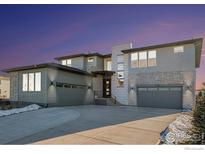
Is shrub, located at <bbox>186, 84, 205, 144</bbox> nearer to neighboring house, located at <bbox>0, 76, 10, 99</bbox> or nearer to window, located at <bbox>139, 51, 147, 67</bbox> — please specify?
window, located at <bbox>139, 51, 147, 67</bbox>

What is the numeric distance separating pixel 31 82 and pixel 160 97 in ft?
32.2

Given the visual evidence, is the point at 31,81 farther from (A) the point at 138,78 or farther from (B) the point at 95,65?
(A) the point at 138,78

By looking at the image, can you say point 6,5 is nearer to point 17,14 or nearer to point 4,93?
point 17,14

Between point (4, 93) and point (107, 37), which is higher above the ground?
point (107, 37)

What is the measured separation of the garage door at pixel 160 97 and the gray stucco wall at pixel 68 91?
474cm

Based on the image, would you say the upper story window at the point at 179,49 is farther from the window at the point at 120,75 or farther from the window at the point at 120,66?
the window at the point at 120,75

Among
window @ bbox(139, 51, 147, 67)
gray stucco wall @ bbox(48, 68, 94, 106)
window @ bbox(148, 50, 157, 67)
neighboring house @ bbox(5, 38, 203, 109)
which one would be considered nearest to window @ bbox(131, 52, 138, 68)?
neighboring house @ bbox(5, 38, 203, 109)

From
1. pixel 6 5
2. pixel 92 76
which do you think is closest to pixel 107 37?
pixel 6 5

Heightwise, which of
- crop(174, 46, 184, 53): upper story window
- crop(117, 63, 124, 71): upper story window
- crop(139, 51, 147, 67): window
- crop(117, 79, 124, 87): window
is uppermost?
crop(174, 46, 184, 53): upper story window

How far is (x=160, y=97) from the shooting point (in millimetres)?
12242

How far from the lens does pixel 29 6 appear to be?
3955mm

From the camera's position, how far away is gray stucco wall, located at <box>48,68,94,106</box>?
36.9 ft
